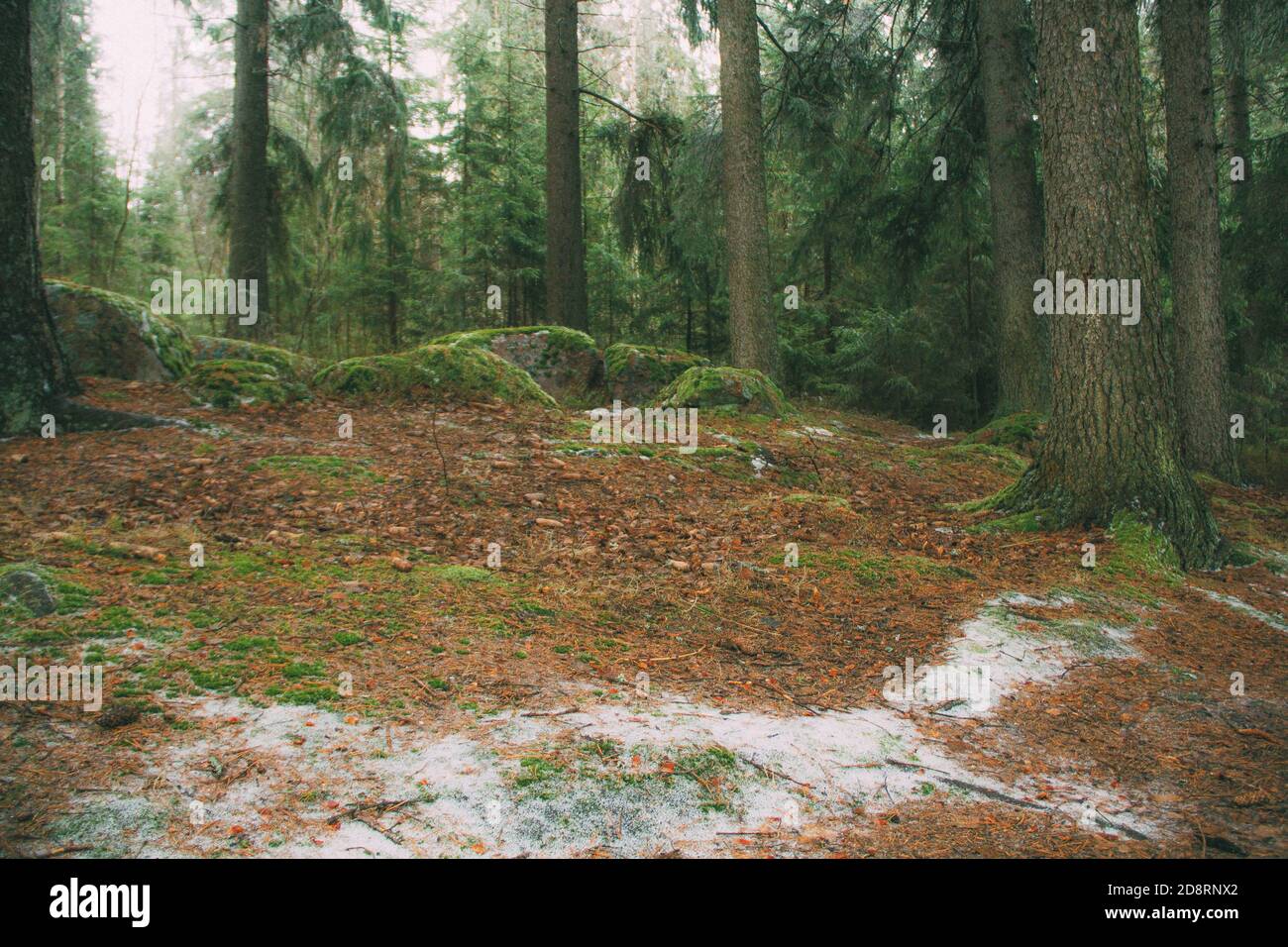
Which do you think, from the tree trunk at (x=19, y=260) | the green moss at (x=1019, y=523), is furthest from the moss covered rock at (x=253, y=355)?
the green moss at (x=1019, y=523)

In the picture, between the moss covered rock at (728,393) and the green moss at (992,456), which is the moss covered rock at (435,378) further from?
the green moss at (992,456)

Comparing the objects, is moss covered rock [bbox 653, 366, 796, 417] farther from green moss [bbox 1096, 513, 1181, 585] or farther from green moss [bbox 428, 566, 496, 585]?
green moss [bbox 428, 566, 496, 585]

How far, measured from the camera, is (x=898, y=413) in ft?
51.7

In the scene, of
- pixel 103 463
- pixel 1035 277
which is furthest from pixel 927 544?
pixel 1035 277

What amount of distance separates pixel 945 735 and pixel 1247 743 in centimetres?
126

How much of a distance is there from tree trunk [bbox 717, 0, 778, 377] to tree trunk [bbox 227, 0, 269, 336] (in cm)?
793

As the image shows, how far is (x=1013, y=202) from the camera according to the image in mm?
11461

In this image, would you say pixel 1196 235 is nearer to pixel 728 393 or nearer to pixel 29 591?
pixel 728 393

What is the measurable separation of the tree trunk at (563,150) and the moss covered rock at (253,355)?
158 inches

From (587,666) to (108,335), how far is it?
7.30m

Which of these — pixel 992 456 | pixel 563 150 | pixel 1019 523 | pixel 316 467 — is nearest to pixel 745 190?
pixel 563 150
